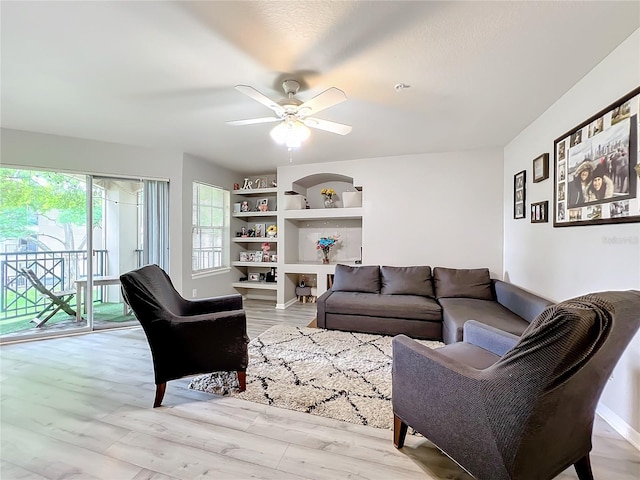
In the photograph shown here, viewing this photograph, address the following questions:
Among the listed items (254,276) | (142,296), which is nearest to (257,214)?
(254,276)

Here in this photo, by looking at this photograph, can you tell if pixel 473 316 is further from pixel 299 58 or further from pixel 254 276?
pixel 254 276

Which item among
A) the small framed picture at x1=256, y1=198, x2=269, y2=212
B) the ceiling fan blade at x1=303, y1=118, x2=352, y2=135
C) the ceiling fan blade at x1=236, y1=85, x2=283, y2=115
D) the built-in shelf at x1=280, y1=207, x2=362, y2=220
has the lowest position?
the built-in shelf at x1=280, y1=207, x2=362, y2=220

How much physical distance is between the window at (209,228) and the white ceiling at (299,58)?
5.58ft

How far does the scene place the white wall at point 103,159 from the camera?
10.1ft

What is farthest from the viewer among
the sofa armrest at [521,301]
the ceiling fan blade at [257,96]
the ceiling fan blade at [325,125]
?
the sofa armrest at [521,301]

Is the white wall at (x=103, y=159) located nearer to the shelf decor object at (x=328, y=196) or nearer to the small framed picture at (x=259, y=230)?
the small framed picture at (x=259, y=230)

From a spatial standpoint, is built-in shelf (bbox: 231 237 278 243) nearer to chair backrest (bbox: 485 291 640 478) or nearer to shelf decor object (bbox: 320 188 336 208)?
shelf decor object (bbox: 320 188 336 208)

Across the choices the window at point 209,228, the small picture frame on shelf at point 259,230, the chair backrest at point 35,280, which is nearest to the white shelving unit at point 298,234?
the small picture frame on shelf at point 259,230

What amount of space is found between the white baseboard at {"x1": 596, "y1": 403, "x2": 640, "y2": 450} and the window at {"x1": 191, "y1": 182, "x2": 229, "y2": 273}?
4717mm

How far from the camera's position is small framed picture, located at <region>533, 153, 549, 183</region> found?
2537 millimetres

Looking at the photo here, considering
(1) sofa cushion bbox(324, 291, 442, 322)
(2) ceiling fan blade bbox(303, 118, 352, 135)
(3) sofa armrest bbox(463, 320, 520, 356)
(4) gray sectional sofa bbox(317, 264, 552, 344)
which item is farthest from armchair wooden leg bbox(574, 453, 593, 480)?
(2) ceiling fan blade bbox(303, 118, 352, 135)

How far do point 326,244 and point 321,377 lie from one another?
8.82ft

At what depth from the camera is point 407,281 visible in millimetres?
3652

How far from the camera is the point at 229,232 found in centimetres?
509
